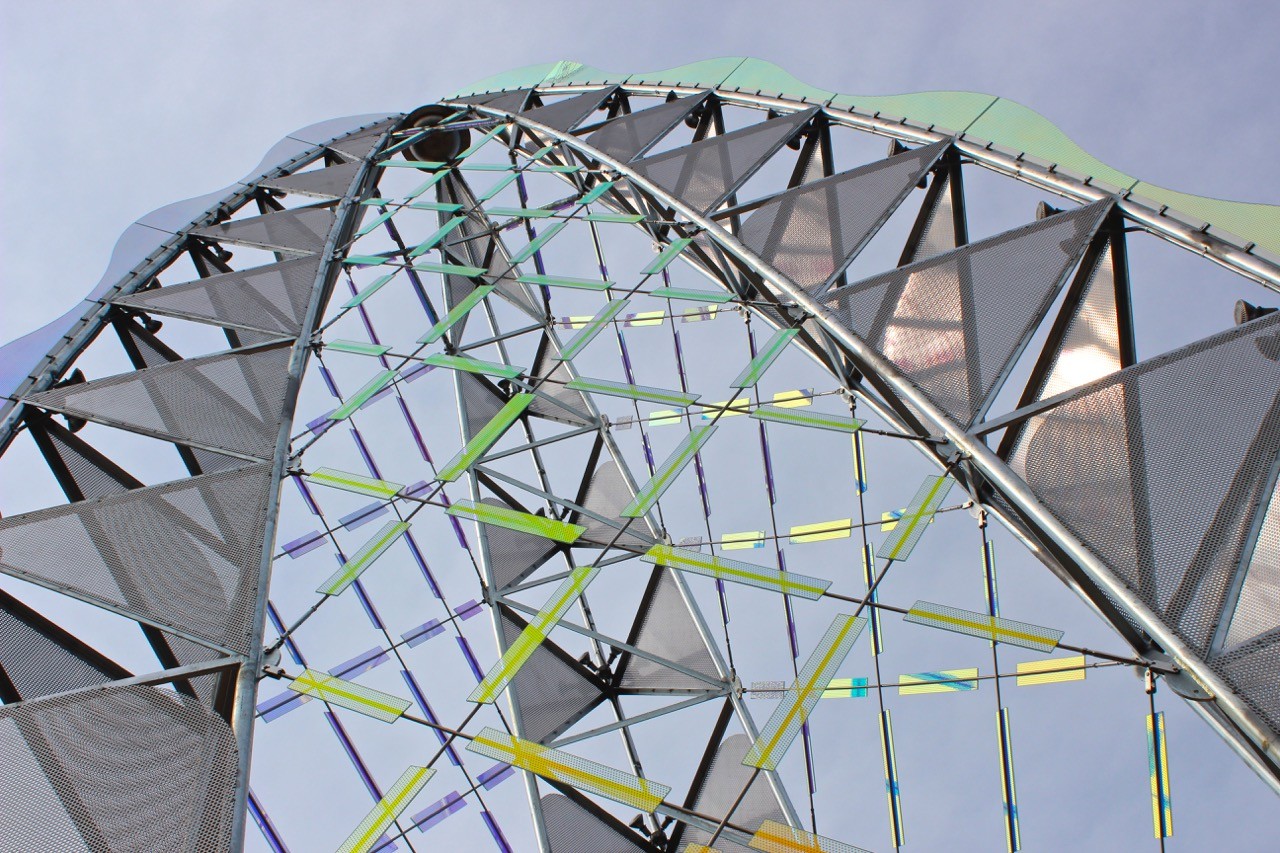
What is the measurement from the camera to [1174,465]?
313 inches

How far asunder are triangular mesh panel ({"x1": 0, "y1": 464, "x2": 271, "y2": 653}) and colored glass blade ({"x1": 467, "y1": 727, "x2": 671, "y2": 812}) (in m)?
2.27

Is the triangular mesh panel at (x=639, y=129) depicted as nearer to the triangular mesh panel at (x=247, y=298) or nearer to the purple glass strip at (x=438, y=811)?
the triangular mesh panel at (x=247, y=298)

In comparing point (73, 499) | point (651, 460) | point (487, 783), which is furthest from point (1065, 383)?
point (73, 499)

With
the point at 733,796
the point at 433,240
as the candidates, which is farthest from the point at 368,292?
the point at 733,796

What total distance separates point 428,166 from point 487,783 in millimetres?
12444

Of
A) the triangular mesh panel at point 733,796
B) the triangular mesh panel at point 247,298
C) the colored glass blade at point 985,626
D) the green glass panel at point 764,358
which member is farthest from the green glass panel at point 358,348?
the colored glass blade at point 985,626

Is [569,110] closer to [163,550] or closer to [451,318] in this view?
[451,318]

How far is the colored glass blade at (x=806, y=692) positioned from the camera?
27.0ft

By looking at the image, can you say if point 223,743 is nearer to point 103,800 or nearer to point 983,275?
point 103,800

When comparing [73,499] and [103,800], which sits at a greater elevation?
[73,499]

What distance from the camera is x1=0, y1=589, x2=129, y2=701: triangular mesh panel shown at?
29.6 feet

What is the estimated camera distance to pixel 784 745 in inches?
325

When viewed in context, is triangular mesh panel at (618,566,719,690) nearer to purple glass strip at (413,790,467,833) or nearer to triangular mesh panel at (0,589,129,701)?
purple glass strip at (413,790,467,833)

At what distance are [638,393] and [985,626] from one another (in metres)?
5.28
